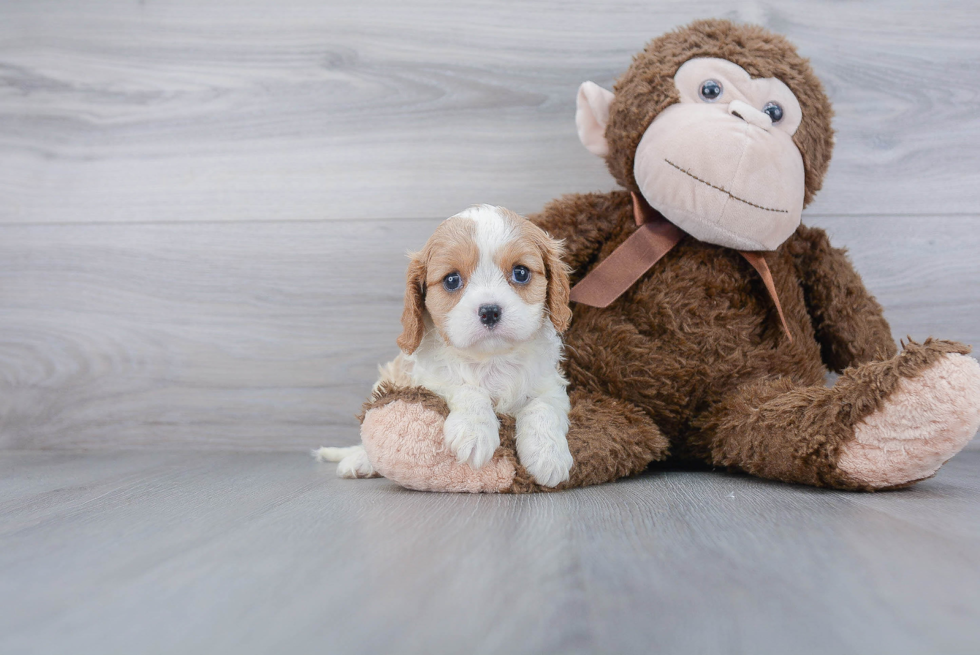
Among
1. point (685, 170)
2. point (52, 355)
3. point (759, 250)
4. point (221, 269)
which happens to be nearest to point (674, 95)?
point (685, 170)

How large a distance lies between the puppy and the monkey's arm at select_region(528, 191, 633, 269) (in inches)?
4.1

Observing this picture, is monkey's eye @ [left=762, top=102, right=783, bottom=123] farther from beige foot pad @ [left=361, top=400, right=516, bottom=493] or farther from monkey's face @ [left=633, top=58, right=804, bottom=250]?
beige foot pad @ [left=361, top=400, right=516, bottom=493]

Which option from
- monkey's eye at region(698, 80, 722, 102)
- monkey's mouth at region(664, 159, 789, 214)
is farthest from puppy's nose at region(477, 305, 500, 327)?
monkey's eye at region(698, 80, 722, 102)

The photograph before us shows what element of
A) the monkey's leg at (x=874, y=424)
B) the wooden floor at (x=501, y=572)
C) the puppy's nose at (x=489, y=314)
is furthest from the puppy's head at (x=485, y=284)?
the monkey's leg at (x=874, y=424)

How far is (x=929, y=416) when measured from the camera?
30.2 inches

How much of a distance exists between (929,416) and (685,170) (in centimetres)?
43

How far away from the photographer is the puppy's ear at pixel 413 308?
90 centimetres

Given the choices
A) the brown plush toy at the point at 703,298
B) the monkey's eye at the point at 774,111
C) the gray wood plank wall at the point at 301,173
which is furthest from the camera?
the gray wood plank wall at the point at 301,173

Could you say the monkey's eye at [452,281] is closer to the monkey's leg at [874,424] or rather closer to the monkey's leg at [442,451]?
the monkey's leg at [442,451]

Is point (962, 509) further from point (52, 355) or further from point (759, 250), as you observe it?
point (52, 355)

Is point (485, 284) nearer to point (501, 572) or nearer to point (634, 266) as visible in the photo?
point (634, 266)

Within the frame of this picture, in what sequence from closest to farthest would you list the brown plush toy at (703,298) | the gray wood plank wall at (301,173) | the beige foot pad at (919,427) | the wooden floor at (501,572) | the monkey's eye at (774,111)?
the wooden floor at (501,572)
the beige foot pad at (919,427)
the brown plush toy at (703,298)
the monkey's eye at (774,111)
the gray wood plank wall at (301,173)

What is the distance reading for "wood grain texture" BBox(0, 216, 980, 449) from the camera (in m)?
1.34

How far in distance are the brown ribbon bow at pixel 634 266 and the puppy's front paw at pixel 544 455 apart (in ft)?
0.82
